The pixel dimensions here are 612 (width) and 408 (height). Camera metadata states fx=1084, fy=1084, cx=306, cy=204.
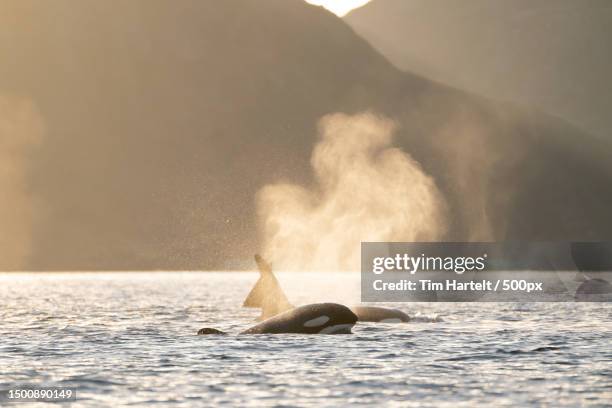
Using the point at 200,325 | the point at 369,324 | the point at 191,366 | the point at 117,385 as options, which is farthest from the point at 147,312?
the point at 117,385

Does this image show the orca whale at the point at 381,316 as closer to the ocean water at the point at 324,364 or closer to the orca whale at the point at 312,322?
the ocean water at the point at 324,364

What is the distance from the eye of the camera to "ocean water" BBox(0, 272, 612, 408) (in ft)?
89.6

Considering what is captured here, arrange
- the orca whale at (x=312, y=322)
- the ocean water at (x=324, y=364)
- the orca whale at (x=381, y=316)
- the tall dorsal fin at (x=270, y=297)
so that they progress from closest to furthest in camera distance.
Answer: the ocean water at (x=324, y=364) < the orca whale at (x=312, y=322) < the tall dorsal fin at (x=270, y=297) < the orca whale at (x=381, y=316)

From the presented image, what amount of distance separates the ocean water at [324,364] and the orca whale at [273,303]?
4.14ft

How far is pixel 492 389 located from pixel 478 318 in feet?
98.0

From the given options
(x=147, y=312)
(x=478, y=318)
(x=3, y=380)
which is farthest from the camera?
(x=147, y=312)

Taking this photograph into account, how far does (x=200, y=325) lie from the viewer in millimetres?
53312

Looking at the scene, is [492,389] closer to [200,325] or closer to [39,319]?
[200,325]

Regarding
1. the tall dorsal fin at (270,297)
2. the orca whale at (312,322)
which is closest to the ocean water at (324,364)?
the orca whale at (312,322)

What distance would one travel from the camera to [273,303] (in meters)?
51.5

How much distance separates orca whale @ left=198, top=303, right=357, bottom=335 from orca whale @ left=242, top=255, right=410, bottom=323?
5385 millimetres

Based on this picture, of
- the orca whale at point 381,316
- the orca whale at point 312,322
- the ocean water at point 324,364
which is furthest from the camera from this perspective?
the orca whale at point 381,316

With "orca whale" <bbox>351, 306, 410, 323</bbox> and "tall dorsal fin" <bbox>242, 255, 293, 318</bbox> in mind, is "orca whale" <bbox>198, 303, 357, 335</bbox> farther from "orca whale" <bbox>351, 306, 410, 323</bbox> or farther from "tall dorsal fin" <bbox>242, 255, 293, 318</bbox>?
"orca whale" <bbox>351, 306, 410, 323</bbox>

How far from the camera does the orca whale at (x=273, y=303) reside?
51312 millimetres
